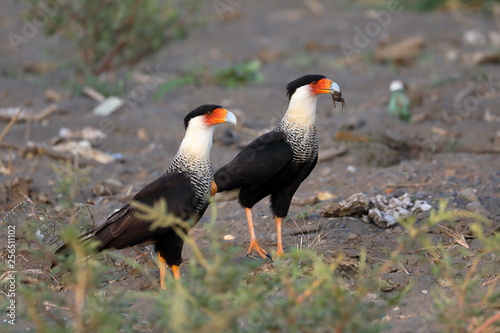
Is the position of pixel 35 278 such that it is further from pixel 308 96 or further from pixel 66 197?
pixel 308 96

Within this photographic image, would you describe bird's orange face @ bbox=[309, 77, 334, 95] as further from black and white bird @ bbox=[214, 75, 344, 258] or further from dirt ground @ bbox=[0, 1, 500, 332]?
dirt ground @ bbox=[0, 1, 500, 332]

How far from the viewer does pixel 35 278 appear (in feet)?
15.5

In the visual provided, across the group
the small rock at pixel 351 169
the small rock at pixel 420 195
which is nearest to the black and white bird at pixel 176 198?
the small rock at pixel 420 195

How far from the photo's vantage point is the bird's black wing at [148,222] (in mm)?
4312

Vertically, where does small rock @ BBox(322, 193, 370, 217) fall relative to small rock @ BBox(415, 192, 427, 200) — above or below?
above

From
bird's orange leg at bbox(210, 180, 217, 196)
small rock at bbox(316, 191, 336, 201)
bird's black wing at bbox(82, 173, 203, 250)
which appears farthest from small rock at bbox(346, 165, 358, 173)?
bird's black wing at bbox(82, 173, 203, 250)

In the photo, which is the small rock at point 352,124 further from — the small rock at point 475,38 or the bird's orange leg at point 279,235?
the small rock at point 475,38

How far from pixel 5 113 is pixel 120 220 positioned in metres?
4.49

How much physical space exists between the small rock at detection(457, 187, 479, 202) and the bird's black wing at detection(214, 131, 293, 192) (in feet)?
5.23

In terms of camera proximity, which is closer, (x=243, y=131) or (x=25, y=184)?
(x=25, y=184)

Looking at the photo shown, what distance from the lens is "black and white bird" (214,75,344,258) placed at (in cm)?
510

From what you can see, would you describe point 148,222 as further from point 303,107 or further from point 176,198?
point 303,107

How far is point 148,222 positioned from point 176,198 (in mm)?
240

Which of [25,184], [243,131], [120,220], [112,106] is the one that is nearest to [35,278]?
[120,220]
